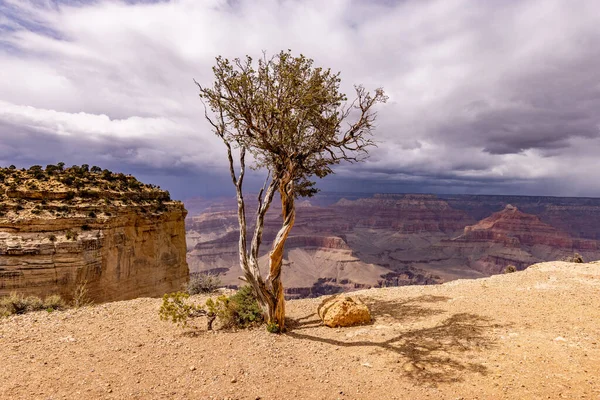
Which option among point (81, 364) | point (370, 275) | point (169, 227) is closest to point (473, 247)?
point (370, 275)

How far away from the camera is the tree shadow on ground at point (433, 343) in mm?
6812

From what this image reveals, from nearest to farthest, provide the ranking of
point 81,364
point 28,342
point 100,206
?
point 81,364
point 28,342
point 100,206

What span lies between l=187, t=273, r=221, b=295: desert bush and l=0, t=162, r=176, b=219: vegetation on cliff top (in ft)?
30.8

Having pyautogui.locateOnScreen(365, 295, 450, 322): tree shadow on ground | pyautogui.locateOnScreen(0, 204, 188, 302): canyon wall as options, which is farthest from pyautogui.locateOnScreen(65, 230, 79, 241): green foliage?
pyautogui.locateOnScreen(365, 295, 450, 322): tree shadow on ground

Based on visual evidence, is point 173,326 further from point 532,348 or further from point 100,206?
point 100,206

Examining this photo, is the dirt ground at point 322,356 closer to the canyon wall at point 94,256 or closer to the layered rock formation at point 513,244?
the canyon wall at point 94,256

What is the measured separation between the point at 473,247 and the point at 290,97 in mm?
203631

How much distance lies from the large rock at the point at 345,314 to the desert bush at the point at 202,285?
8.61 meters

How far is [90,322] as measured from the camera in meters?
10.5

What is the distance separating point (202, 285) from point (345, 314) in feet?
31.7

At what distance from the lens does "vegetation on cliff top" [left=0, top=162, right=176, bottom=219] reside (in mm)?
19094

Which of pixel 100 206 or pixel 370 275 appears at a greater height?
pixel 100 206

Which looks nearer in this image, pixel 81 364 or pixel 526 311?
pixel 81 364

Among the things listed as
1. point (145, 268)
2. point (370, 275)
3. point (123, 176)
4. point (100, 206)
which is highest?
point (123, 176)
